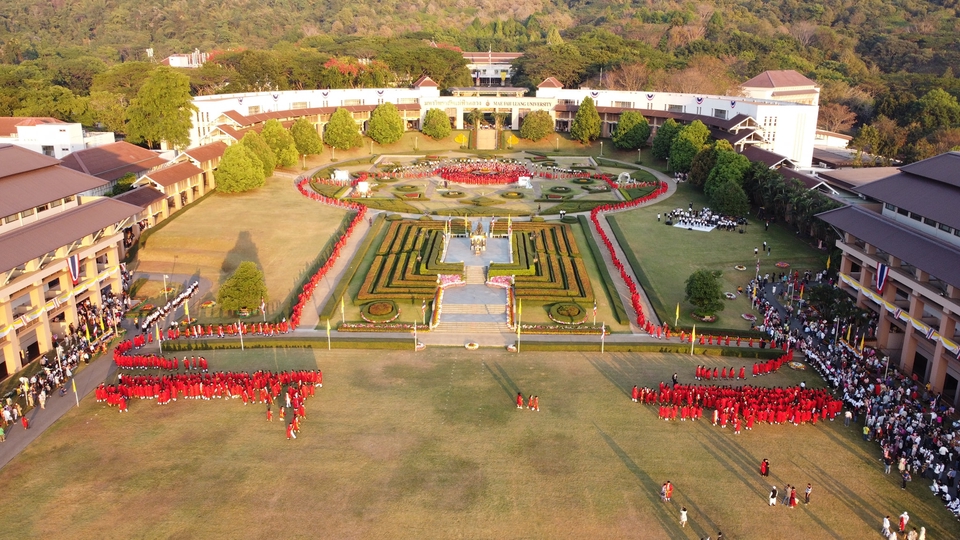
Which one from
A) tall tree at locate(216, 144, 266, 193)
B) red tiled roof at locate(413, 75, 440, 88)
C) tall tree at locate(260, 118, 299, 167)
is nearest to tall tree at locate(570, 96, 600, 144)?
red tiled roof at locate(413, 75, 440, 88)

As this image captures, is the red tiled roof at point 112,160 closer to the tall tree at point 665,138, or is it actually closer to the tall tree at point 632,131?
the tall tree at point 665,138

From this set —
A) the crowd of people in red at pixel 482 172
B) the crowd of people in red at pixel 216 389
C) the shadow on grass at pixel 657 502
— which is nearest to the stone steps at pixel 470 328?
the crowd of people in red at pixel 216 389

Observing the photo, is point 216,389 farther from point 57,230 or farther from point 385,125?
point 385,125

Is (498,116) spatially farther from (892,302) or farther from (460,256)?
(892,302)

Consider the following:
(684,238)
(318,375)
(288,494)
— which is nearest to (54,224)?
(318,375)

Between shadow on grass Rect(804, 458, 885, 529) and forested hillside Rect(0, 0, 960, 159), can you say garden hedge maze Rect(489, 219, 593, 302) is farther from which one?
forested hillside Rect(0, 0, 960, 159)

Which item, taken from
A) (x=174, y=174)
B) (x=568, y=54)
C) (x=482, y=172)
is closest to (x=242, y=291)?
(x=174, y=174)
